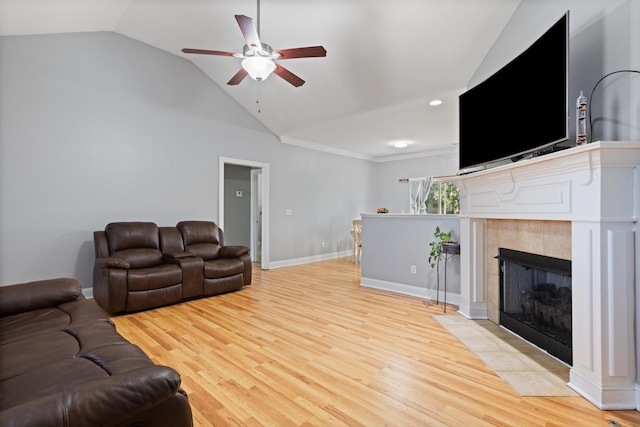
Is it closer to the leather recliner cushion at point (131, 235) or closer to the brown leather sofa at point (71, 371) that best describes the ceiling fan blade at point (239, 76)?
the leather recliner cushion at point (131, 235)

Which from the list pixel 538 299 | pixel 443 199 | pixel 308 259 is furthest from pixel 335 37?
pixel 443 199

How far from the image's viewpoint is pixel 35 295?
79.0 inches

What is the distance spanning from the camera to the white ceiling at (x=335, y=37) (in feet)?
10.4

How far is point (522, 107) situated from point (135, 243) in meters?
A: 4.60

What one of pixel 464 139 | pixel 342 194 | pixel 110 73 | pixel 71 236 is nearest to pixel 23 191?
pixel 71 236

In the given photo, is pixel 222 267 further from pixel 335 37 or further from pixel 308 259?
pixel 335 37

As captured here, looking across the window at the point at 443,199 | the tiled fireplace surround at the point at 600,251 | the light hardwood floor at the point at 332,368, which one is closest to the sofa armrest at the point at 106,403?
the light hardwood floor at the point at 332,368

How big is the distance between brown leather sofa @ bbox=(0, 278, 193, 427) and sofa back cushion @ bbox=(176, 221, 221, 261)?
2.21 m

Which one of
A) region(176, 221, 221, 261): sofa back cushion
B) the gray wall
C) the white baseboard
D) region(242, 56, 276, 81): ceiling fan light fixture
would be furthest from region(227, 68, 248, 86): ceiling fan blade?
the white baseboard

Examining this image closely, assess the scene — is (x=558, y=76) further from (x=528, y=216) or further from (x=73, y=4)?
(x=73, y=4)

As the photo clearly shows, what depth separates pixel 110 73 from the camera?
4164mm

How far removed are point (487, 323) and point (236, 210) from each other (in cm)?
548

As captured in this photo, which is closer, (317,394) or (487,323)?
(317,394)

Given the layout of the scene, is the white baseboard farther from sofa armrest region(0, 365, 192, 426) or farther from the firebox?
sofa armrest region(0, 365, 192, 426)
